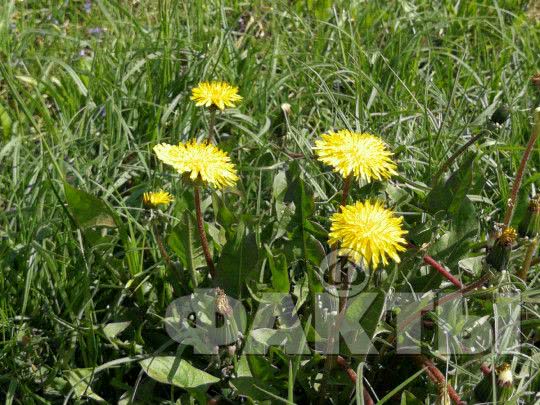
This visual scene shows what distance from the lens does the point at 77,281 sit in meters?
1.63

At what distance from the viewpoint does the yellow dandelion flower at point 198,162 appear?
135 cm

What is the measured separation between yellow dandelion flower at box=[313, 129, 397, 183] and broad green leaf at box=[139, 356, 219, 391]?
1.51ft

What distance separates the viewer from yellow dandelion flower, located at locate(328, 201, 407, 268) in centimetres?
122

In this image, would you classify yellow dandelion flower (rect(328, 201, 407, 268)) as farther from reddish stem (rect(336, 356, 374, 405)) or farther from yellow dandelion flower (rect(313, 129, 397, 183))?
reddish stem (rect(336, 356, 374, 405))

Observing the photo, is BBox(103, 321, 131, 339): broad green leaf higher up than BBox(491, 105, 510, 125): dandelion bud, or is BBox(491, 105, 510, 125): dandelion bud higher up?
BBox(491, 105, 510, 125): dandelion bud

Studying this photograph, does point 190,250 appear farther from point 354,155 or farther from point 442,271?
point 442,271

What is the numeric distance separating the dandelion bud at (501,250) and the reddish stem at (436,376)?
223mm

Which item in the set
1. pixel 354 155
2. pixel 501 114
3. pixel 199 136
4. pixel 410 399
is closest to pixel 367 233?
pixel 354 155

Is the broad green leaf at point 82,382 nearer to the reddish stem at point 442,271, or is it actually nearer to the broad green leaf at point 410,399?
the broad green leaf at point 410,399

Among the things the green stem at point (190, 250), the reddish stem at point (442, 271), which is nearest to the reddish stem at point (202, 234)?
the green stem at point (190, 250)

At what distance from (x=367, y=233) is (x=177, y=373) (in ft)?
1.52

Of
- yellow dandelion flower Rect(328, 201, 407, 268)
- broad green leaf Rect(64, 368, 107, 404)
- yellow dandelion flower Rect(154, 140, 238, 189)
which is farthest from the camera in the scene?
broad green leaf Rect(64, 368, 107, 404)

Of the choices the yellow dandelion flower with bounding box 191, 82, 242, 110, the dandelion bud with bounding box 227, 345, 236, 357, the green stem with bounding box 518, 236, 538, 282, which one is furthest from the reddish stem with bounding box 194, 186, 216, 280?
the green stem with bounding box 518, 236, 538, 282

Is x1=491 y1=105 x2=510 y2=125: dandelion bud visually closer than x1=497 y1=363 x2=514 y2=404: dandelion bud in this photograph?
No
